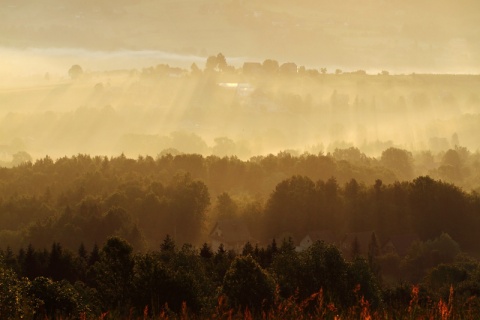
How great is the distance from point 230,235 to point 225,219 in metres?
A: 7.28

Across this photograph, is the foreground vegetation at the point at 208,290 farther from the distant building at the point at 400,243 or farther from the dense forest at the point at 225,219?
the distant building at the point at 400,243

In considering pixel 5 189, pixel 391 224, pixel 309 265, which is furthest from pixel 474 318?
pixel 5 189

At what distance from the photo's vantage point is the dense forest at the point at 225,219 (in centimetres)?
4362

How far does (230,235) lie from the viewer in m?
126

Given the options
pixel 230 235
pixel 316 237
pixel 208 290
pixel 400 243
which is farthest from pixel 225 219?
pixel 208 290

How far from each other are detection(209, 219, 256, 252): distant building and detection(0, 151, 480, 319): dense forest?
1650 millimetres

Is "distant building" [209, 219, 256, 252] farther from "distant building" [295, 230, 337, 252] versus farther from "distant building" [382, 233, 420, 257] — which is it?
"distant building" [382, 233, 420, 257]

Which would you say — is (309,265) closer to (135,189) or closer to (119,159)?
(135,189)

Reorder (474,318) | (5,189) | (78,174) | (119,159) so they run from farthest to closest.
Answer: (119,159), (78,174), (5,189), (474,318)

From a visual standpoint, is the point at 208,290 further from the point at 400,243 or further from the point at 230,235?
the point at 230,235

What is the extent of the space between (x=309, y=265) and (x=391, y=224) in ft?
246

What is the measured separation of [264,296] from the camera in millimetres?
40062

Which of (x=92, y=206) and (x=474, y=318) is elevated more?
(x=92, y=206)

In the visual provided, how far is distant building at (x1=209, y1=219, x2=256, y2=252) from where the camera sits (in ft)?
406
